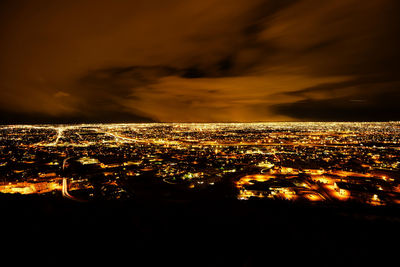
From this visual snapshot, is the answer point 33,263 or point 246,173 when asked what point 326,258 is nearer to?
point 33,263

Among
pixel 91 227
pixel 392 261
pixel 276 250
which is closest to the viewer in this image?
pixel 392 261

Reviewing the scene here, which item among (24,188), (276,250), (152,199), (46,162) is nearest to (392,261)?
(276,250)

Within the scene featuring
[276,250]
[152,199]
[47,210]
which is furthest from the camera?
[152,199]

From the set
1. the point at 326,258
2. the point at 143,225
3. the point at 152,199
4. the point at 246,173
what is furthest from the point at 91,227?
the point at 246,173

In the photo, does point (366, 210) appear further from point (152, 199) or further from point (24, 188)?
point (24, 188)

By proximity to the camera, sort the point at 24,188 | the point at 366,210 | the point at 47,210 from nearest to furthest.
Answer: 1. the point at 47,210
2. the point at 366,210
3. the point at 24,188

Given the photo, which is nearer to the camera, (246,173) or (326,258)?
(326,258)
